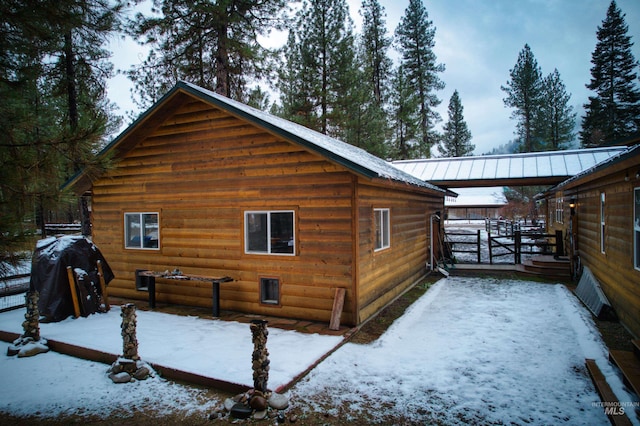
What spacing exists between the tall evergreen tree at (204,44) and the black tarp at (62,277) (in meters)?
10.4

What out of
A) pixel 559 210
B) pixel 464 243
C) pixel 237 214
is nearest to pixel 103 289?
pixel 237 214

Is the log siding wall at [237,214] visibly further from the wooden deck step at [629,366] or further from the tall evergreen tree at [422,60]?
the tall evergreen tree at [422,60]

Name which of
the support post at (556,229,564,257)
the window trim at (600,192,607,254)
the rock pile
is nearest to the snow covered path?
the rock pile

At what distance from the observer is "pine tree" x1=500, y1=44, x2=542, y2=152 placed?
3816 centimetres

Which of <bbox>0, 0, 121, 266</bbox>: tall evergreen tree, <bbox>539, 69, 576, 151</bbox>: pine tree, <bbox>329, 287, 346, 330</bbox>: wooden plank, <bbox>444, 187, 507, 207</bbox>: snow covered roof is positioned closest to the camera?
<bbox>0, 0, 121, 266</bbox>: tall evergreen tree

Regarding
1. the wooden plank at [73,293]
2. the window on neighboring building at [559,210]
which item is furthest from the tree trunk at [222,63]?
the window on neighboring building at [559,210]

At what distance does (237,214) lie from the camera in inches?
316

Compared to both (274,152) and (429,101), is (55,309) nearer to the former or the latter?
(274,152)

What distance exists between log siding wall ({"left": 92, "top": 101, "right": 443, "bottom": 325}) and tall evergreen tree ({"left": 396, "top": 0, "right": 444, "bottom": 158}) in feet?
89.8

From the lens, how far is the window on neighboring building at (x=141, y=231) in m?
9.20

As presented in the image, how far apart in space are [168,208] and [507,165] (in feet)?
46.9

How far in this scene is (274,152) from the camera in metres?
7.59

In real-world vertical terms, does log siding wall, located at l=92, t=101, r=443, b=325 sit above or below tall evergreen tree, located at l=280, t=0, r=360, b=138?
below

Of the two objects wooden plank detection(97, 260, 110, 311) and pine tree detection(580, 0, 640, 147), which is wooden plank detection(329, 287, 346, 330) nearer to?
wooden plank detection(97, 260, 110, 311)
